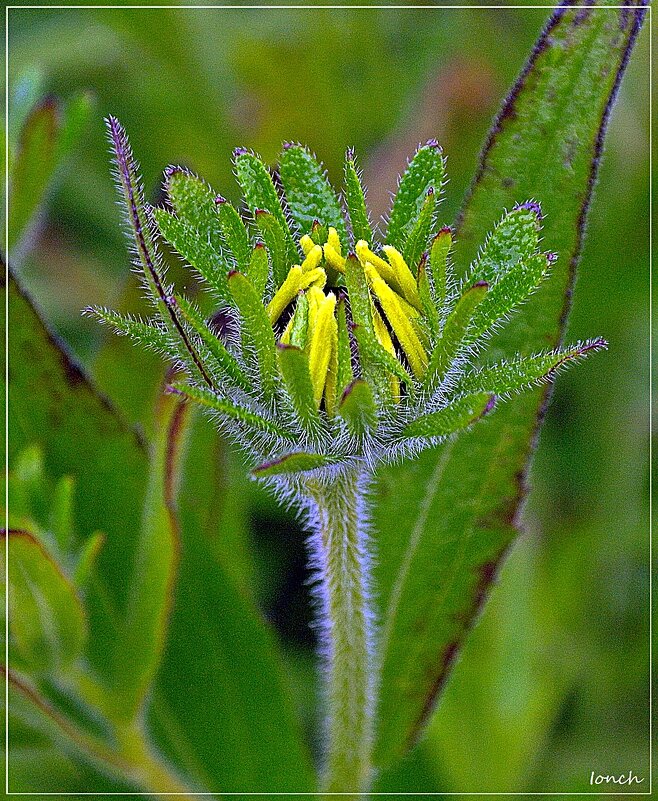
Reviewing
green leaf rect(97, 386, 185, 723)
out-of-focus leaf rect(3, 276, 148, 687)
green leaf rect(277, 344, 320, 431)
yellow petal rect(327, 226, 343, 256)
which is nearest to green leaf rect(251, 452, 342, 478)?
green leaf rect(277, 344, 320, 431)

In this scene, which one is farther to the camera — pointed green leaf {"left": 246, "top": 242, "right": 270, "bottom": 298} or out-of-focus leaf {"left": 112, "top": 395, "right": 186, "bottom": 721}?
out-of-focus leaf {"left": 112, "top": 395, "right": 186, "bottom": 721}

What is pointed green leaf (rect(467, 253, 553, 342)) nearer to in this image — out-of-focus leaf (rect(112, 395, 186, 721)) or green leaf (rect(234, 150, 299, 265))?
green leaf (rect(234, 150, 299, 265))

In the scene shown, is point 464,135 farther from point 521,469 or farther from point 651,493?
point 521,469

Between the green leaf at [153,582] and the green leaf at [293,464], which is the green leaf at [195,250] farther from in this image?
the green leaf at [153,582]

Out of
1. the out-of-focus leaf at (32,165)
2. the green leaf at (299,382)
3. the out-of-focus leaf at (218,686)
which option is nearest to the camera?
the green leaf at (299,382)

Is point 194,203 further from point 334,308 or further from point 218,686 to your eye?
point 218,686

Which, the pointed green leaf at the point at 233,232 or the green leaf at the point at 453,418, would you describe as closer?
the green leaf at the point at 453,418

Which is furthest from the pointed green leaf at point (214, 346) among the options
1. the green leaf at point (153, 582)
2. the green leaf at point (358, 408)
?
the green leaf at point (153, 582)
